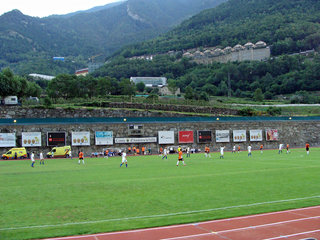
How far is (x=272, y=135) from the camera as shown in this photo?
5009 cm

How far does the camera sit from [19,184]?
627 inches

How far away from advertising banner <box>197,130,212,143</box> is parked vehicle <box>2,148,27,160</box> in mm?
24170

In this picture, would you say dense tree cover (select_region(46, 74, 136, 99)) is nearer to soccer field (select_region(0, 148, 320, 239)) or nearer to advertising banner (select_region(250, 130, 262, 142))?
advertising banner (select_region(250, 130, 262, 142))

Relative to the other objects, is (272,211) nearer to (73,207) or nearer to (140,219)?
(140,219)

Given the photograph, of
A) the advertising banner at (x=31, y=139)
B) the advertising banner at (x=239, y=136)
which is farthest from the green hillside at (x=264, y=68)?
the advertising banner at (x=31, y=139)

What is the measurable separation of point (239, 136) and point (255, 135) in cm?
285

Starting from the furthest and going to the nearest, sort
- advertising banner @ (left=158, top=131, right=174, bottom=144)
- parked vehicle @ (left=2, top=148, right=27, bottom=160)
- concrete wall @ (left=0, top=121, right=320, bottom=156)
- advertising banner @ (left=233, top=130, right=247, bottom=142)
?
advertising banner @ (left=233, top=130, right=247, bottom=142), advertising banner @ (left=158, top=131, right=174, bottom=144), concrete wall @ (left=0, top=121, right=320, bottom=156), parked vehicle @ (left=2, top=148, right=27, bottom=160)

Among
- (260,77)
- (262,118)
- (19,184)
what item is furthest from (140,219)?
(260,77)

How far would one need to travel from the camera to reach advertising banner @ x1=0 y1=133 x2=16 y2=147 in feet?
122

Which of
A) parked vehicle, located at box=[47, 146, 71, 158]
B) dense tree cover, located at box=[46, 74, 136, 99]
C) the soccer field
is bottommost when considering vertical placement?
the soccer field

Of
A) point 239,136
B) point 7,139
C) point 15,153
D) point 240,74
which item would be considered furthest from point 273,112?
point 240,74

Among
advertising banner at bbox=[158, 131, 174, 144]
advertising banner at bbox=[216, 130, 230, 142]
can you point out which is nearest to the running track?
advertising banner at bbox=[158, 131, 174, 144]

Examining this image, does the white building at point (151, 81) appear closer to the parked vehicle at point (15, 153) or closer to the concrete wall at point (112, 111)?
the concrete wall at point (112, 111)

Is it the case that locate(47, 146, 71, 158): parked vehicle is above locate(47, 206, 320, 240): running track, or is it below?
above
